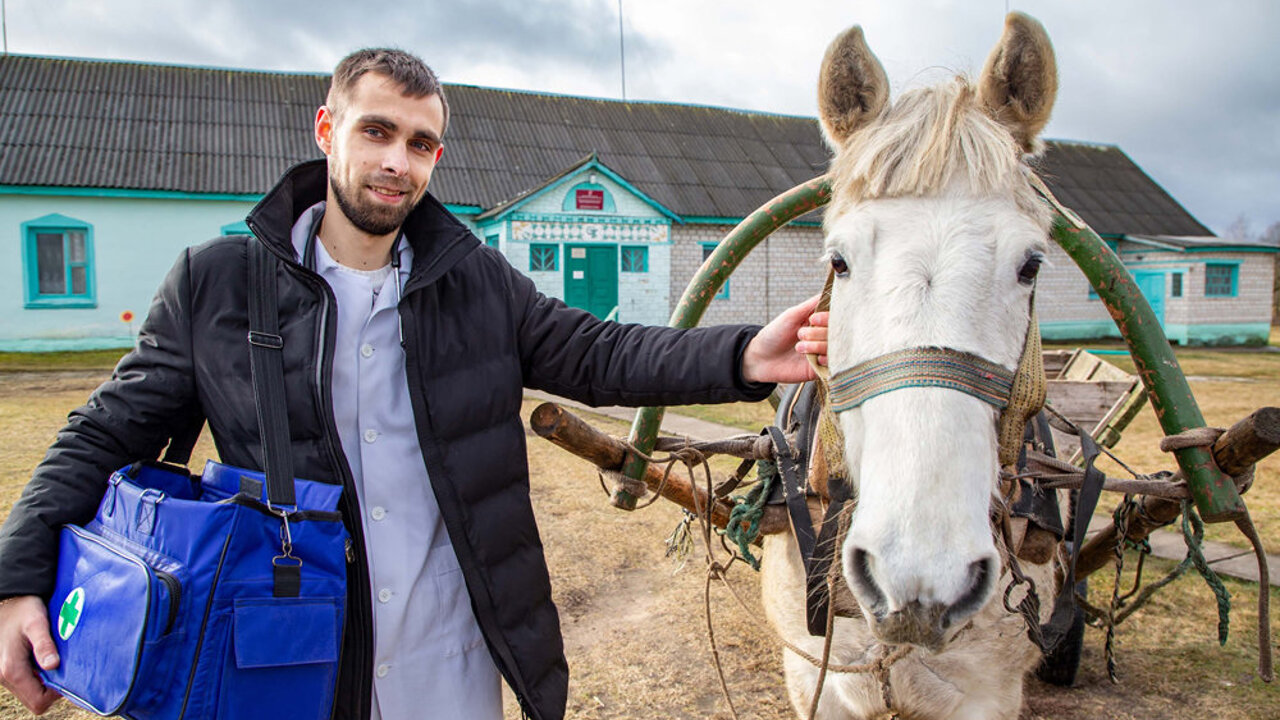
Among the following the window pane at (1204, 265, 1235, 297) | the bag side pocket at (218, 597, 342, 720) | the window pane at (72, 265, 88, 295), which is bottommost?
the bag side pocket at (218, 597, 342, 720)

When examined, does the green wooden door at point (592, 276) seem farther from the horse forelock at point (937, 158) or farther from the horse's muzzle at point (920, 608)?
the horse's muzzle at point (920, 608)

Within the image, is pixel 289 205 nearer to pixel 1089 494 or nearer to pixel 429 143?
pixel 429 143

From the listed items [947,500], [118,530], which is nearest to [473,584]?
[118,530]

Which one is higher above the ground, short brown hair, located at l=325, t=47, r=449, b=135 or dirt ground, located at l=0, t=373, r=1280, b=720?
short brown hair, located at l=325, t=47, r=449, b=135

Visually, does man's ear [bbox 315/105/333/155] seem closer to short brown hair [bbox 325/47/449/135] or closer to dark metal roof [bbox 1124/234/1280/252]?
short brown hair [bbox 325/47/449/135]

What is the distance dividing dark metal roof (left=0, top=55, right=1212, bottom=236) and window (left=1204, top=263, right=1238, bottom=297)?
7.53 feet

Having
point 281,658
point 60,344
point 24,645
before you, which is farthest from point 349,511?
point 60,344

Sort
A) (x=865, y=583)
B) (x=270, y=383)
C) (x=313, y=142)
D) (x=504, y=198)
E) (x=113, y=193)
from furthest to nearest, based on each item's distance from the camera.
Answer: (x=504, y=198), (x=313, y=142), (x=113, y=193), (x=270, y=383), (x=865, y=583)

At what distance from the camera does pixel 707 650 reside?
148 inches

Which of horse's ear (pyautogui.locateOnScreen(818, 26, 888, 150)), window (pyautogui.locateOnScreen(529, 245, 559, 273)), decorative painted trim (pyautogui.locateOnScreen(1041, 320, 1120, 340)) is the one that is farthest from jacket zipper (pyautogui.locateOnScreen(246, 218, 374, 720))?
decorative painted trim (pyautogui.locateOnScreen(1041, 320, 1120, 340))

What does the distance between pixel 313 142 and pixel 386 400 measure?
17515 millimetres

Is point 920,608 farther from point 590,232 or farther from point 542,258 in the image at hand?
point 590,232

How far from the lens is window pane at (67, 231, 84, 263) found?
51.9 ft

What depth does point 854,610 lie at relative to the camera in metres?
1.87
